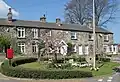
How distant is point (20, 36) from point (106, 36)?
23.5 m

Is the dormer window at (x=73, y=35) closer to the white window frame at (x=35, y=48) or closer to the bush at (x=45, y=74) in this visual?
the white window frame at (x=35, y=48)

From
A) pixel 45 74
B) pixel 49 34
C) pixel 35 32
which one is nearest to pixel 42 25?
pixel 35 32

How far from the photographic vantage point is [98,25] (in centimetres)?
7250

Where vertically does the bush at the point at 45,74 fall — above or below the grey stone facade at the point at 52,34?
below

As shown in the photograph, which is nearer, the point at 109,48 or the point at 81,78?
the point at 81,78

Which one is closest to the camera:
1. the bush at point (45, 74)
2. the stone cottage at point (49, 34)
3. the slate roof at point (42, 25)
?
the bush at point (45, 74)

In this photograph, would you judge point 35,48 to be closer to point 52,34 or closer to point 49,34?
point 49,34

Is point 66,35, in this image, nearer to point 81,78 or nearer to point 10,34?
point 10,34

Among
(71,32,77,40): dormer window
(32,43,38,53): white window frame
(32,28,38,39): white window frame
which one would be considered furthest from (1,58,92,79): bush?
(71,32,77,40): dormer window

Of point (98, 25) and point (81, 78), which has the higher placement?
point (98, 25)

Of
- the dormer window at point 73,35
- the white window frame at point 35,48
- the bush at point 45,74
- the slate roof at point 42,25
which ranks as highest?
the slate roof at point 42,25

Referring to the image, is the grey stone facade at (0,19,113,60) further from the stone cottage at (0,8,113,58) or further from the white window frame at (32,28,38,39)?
the white window frame at (32,28,38,39)

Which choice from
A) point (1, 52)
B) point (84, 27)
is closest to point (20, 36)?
point (1, 52)

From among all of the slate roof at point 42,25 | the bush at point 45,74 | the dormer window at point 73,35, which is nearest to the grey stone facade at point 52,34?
the slate roof at point 42,25
